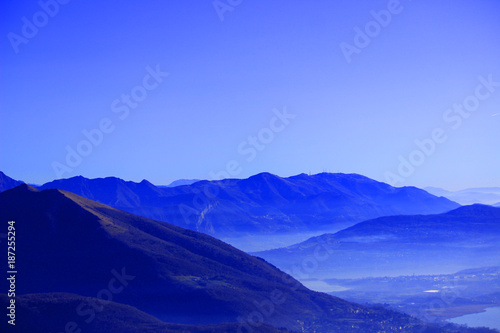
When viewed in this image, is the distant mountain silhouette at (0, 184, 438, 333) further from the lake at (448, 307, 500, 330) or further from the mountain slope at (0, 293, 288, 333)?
the lake at (448, 307, 500, 330)

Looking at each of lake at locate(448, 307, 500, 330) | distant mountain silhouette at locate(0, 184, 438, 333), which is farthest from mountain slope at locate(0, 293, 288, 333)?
lake at locate(448, 307, 500, 330)

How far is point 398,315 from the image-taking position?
136875 mm

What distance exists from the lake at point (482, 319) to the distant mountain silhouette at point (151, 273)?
32964 millimetres

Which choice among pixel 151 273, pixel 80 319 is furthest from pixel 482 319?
pixel 80 319

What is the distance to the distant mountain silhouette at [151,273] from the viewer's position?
110938 millimetres

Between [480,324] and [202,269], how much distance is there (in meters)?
82.0

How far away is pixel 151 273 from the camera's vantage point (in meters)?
119

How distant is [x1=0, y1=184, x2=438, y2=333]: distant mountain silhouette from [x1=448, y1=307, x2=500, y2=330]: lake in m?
33.0

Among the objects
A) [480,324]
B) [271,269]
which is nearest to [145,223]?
[271,269]

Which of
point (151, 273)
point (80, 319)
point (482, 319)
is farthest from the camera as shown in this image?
point (482, 319)

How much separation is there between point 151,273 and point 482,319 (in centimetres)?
10456

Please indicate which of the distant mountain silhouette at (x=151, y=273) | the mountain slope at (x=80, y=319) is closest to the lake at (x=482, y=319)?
the distant mountain silhouette at (x=151, y=273)

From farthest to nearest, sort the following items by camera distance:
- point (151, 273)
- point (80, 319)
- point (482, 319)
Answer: point (482, 319)
point (151, 273)
point (80, 319)

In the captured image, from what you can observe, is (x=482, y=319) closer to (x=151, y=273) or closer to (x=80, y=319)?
(x=151, y=273)
